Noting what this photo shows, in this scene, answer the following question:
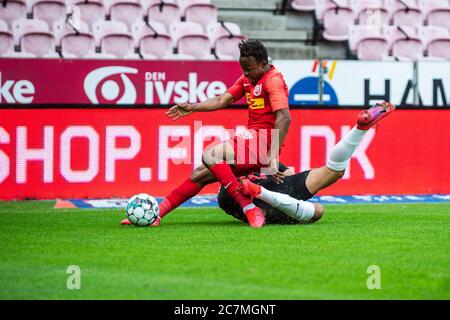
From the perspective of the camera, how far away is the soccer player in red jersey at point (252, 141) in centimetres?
976

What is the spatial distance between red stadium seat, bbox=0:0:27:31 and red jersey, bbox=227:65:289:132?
7.08 metres

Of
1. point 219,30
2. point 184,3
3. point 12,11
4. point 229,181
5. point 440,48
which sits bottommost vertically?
point 229,181

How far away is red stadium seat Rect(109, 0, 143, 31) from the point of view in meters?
17.2

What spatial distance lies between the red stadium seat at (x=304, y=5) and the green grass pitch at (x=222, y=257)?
784cm

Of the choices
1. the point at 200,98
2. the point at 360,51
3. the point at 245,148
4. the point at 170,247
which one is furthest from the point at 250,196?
the point at 360,51

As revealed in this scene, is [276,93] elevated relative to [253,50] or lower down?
lower down

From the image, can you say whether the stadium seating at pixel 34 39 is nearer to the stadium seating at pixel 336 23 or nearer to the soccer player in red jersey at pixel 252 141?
the stadium seating at pixel 336 23

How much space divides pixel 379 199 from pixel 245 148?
13.0 feet

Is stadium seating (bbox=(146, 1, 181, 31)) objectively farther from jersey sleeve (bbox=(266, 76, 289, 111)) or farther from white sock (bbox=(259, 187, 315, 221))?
white sock (bbox=(259, 187, 315, 221))

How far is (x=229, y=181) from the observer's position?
9.71 metres

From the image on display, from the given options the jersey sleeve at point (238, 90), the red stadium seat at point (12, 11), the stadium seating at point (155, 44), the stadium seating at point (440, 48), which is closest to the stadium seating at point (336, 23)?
the stadium seating at point (440, 48)

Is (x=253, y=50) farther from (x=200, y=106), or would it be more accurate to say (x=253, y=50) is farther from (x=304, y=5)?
(x=304, y=5)

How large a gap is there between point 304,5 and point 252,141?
8.91m

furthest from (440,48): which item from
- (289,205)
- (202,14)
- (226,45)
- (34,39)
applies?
(289,205)
